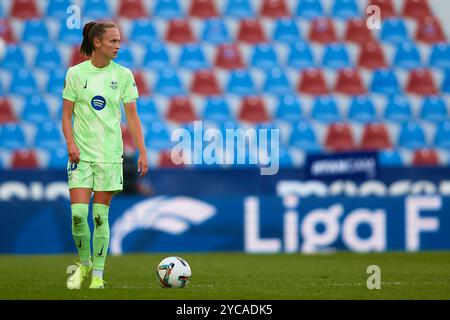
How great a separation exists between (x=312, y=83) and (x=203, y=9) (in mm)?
2695

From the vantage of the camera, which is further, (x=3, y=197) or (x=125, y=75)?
(x=3, y=197)

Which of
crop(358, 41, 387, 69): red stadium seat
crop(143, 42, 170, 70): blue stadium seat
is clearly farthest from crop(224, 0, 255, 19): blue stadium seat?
crop(358, 41, 387, 69): red stadium seat

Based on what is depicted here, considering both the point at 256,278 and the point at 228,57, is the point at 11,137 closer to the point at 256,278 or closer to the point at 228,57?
Answer: the point at 228,57

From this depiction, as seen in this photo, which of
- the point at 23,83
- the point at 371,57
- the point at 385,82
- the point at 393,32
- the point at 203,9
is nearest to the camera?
the point at 23,83

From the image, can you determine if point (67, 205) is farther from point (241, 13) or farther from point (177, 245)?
point (241, 13)

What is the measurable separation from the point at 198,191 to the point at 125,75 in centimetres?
800

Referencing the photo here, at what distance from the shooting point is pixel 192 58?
1864 cm

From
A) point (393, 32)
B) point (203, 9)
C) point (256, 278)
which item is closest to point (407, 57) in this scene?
point (393, 32)

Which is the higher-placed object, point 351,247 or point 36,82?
point 36,82

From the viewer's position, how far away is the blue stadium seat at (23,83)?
58.7 feet

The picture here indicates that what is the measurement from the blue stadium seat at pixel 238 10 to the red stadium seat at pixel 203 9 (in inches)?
10.0

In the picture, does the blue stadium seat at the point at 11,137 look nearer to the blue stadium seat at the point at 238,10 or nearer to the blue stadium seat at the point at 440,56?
the blue stadium seat at the point at 238,10
